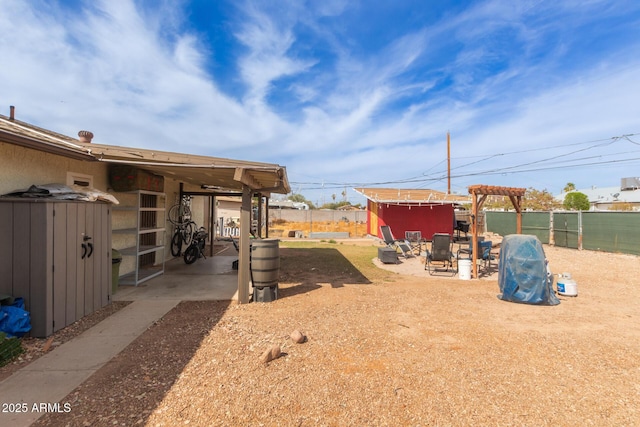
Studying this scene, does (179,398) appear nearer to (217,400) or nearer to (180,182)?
(217,400)

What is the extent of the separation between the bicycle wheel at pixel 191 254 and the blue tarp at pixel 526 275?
25.8 feet

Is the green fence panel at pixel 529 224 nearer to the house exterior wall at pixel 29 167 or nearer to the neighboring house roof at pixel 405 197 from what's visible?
the neighboring house roof at pixel 405 197

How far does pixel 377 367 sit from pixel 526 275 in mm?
3926

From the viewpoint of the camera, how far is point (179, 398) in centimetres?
244

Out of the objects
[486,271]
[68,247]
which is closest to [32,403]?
[68,247]

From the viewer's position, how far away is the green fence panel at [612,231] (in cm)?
1055

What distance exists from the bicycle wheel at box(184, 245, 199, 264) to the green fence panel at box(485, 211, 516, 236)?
16.5 metres

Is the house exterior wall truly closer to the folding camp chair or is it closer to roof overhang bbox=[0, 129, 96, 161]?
roof overhang bbox=[0, 129, 96, 161]

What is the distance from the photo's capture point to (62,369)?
2.90 meters

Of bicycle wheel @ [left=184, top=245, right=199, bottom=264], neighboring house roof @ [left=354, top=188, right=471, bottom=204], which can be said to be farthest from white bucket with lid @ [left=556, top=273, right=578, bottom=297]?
bicycle wheel @ [left=184, top=245, right=199, bottom=264]

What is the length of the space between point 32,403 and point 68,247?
2092mm

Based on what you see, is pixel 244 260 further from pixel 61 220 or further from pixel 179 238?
pixel 179 238

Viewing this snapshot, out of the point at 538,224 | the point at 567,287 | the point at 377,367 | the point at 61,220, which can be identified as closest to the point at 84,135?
the point at 61,220

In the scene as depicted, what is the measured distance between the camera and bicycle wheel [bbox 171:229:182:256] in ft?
32.2
